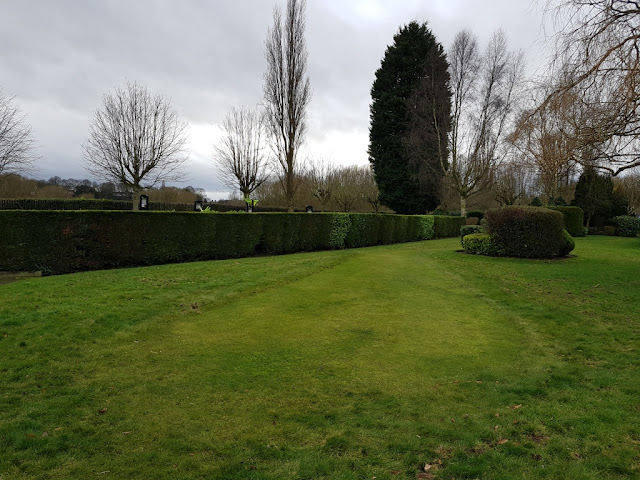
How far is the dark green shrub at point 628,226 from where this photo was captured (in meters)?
26.1

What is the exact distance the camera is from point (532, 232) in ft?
42.0

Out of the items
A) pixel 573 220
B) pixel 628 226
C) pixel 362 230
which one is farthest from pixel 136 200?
pixel 628 226

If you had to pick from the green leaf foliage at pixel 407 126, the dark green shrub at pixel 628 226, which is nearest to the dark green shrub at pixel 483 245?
the green leaf foliage at pixel 407 126

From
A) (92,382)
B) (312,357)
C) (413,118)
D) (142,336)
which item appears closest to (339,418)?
(312,357)

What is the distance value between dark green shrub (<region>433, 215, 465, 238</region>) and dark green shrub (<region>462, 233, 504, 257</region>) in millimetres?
12621

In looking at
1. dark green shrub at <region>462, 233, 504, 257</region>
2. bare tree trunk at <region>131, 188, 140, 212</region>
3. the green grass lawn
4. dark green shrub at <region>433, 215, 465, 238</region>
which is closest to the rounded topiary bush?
dark green shrub at <region>462, 233, 504, 257</region>

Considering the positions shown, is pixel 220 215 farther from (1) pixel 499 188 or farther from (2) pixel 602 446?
(1) pixel 499 188

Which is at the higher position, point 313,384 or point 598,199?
point 598,199

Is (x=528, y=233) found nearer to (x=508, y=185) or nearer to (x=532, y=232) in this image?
(x=532, y=232)

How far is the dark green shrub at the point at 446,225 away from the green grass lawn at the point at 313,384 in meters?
19.7

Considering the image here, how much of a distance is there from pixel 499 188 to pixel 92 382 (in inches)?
1650

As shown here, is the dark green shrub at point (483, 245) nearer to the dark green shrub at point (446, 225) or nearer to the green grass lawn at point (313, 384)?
the green grass lawn at point (313, 384)

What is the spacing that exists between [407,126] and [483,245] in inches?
881

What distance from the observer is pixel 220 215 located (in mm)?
12898
